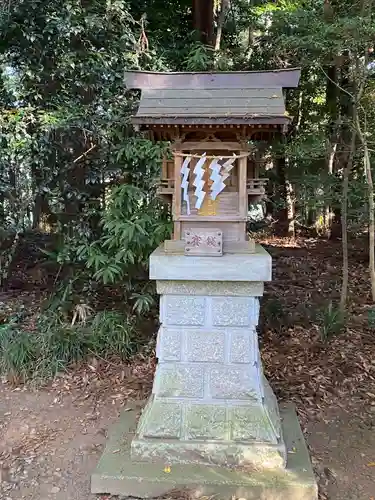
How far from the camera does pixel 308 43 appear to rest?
514cm

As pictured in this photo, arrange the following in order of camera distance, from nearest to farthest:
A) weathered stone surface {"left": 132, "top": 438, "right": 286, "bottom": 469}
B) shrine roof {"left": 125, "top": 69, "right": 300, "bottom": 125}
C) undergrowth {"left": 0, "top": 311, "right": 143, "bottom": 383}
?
1. shrine roof {"left": 125, "top": 69, "right": 300, "bottom": 125}
2. weathered stone surface {"left": 132, "top": 438, "right": 286, "bottom": 469}
3. undergrowth {"left": 0, "top": 311, "right": 143, "bottom": 383}

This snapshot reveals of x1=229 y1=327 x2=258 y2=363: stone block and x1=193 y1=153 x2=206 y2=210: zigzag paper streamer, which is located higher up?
x1=193 y1=153 x2=206 y2=210: zigzag paper streamer

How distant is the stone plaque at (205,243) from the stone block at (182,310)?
13.0 inches

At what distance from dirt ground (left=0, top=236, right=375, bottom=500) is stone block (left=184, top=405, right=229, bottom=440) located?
2.51 ft

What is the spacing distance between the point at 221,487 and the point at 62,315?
320 cm

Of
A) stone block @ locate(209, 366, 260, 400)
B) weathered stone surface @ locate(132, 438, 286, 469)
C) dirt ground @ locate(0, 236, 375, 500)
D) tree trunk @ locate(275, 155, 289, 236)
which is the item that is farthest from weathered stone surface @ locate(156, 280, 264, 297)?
tree trunk @ locate(275, 155, 289, 236)

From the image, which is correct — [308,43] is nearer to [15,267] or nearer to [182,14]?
[182,14]

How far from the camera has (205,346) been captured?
3377 millimetres

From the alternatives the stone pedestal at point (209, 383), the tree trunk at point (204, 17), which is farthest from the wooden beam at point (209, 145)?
the tree trunk at point (204, 17)

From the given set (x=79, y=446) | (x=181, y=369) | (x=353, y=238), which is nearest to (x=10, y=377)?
(x=79, y=446)

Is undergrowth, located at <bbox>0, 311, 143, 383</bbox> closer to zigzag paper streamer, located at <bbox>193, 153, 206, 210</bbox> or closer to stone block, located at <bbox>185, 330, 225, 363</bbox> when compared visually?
stone block, located at <bbox>185, 330, 225, 363</bbox>

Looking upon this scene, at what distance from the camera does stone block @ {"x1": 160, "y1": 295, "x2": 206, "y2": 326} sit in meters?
3.35

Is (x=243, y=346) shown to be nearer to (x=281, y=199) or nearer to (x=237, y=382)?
(x=237, y=382)

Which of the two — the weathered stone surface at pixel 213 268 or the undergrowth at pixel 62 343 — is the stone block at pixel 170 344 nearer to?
the weathered stone surface at pixel 213 268
